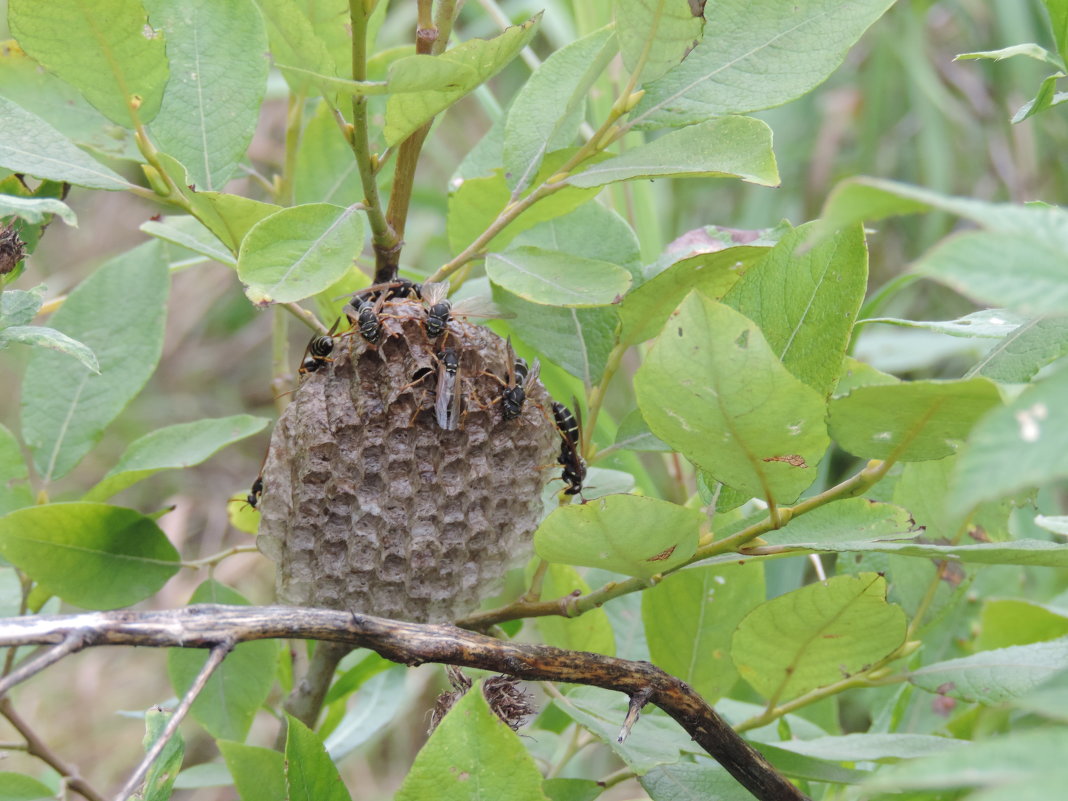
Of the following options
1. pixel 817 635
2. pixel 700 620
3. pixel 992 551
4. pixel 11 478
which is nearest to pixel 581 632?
pixel 700 620

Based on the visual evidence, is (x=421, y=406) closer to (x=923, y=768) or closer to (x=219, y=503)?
(x=923, y=768)

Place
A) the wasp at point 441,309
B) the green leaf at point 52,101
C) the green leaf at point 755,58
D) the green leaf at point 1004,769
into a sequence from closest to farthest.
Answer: the green leaf at point 1004,769, the green leaf at point 755,58, the wasp at point 441,309, the green leaf at point 52,101

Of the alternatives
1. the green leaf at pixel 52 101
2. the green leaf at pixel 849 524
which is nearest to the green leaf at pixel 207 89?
the green leaf at pixel 52 101

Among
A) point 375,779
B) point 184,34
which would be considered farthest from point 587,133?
point 375,779

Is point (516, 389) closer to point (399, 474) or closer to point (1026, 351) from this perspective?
point (399, 474)

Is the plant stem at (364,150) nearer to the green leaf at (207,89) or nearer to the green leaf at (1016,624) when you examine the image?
the green leaf at (207,89)
